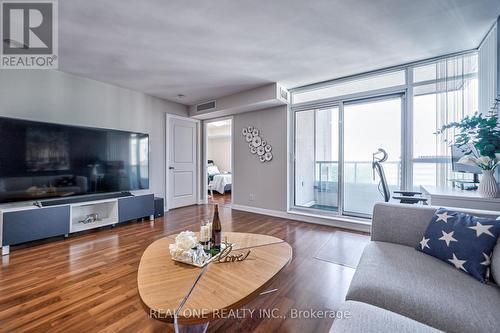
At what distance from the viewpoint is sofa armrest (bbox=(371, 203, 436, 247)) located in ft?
5.20

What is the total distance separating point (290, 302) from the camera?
5.33 ft

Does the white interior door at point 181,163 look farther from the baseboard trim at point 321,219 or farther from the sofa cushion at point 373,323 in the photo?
the sofa cushion at point 373,323

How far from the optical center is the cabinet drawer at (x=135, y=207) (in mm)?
3462

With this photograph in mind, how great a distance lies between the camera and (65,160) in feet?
9.99

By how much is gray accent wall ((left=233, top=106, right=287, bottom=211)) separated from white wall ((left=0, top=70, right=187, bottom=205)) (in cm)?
161

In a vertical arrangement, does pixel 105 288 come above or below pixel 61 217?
below

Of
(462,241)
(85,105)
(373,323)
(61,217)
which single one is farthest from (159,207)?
(462,241)

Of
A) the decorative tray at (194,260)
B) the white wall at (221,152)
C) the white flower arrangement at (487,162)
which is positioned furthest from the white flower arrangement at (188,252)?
the white wall at (221,152)

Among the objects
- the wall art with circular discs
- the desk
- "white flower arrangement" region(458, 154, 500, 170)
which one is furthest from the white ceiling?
the desk

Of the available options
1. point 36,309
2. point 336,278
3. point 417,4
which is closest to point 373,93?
point 417,4

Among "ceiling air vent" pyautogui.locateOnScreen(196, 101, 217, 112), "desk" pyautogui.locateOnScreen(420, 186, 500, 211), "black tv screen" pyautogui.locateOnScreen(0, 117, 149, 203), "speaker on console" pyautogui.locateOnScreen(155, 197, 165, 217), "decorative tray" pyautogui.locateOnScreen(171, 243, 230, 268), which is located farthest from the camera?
"ceiling air vent" pyautogui.locateOnScreen(196, 101, 217, 112)

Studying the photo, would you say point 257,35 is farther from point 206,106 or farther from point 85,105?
point 85,105

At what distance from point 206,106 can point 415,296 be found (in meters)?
4.57

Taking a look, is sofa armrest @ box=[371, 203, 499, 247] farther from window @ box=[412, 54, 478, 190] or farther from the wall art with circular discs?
the wall art with circular discs
